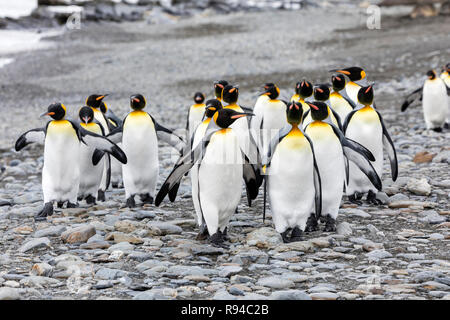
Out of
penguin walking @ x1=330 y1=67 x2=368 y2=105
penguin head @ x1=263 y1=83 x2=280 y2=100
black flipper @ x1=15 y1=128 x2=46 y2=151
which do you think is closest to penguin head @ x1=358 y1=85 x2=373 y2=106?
penguin walking @ x1=330 y1=67 x2=368 y2=105

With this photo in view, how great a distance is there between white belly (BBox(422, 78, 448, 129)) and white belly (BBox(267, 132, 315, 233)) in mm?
4517

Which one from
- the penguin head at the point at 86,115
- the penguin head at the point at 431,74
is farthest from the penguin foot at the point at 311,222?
the penguin head at the point at 431,74

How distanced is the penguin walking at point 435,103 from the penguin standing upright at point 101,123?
14.2 ft

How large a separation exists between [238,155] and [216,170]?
0.62 feet

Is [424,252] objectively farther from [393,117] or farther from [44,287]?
[393,117]

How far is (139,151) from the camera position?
553cm

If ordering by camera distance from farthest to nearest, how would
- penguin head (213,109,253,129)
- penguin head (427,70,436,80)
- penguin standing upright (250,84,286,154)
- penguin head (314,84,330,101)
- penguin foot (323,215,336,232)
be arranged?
penguin head (427,70,436,80)
penguin standing upright (250,84,286,154)
penguin head (314,84,330,101)
penguin foot (323,215,336,232)
penguin head (213,109,253,129)

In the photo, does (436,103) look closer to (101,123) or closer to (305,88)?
(305,88)

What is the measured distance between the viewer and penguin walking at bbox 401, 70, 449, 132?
8.40 m

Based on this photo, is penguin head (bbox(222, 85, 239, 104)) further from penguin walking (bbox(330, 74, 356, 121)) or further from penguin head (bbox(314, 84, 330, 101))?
penguin walking (bbox(330, 74, 356, 121))

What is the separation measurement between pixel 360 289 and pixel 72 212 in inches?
108

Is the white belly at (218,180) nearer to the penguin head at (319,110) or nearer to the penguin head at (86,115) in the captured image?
the penguin head at (319,110)
